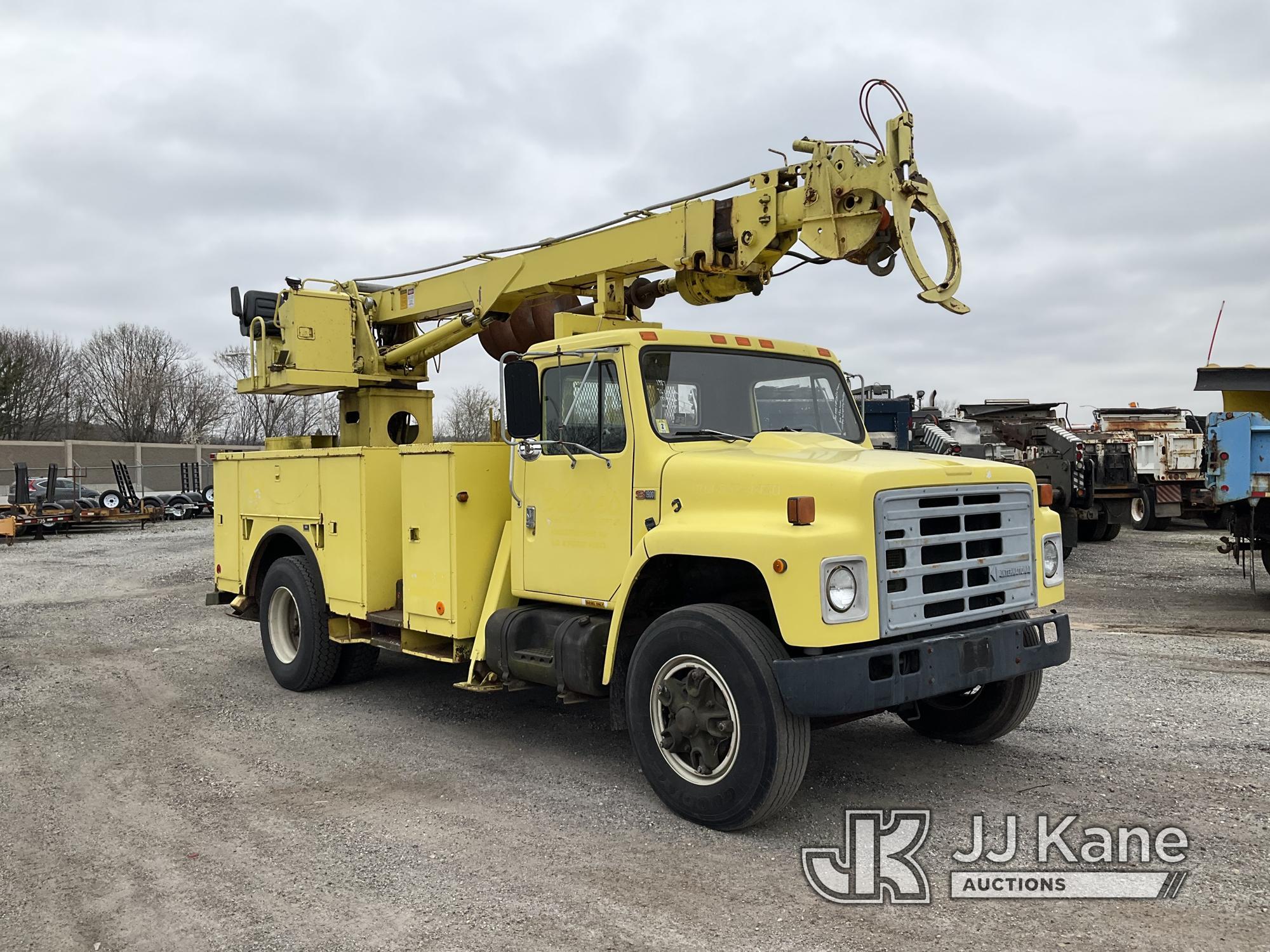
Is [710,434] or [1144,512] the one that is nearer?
[710,434]

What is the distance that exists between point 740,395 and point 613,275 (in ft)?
5.67

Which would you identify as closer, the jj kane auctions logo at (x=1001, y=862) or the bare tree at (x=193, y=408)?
the jj kane auctions logo at (x=1001, y=862)

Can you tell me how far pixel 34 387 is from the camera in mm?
52844

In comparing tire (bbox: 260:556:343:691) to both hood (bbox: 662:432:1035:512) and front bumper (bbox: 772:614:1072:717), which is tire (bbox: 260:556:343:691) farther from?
front bumper (bbox: 772:614:1072:717)

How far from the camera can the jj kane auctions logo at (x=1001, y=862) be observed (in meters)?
4.23

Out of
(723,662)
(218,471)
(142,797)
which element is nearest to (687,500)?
(723,662)

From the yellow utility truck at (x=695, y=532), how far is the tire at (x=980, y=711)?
0.02 metres

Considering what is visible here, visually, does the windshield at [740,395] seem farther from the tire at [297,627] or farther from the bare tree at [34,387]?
the bare tree at [34,387]

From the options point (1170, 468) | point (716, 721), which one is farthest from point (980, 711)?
point (1170, 468)

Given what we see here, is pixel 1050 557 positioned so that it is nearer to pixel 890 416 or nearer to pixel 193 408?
pixel 890 416

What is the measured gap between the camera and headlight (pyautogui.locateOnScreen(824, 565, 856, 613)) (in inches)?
180

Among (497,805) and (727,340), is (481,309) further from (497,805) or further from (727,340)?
(497,805)

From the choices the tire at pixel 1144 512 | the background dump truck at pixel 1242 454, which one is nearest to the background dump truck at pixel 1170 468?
the tire at pixel 1144 512

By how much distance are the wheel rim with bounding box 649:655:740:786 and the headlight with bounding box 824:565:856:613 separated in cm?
68
